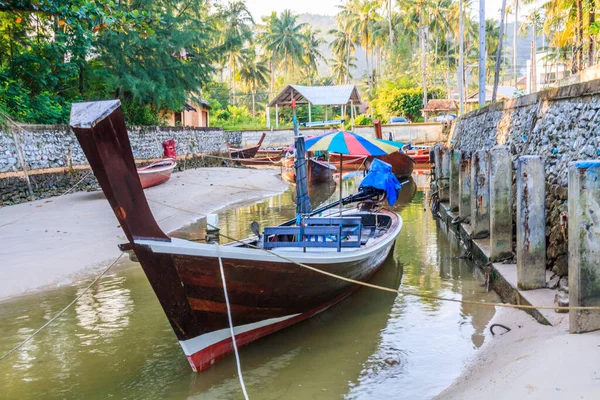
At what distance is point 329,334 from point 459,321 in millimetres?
1817

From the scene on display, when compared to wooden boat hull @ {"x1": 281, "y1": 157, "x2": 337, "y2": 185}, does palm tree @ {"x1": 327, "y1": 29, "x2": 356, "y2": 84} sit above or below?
above

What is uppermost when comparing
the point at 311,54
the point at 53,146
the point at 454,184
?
the point at 311,54

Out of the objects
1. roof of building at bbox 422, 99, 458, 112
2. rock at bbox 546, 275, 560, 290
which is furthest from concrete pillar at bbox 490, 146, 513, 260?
roof of building at bbox 422, 99, 458, 112

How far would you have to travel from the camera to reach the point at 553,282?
6.89 metres

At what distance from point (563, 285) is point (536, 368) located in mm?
2106

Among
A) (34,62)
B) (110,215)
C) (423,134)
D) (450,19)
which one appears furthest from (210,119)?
(110,215)

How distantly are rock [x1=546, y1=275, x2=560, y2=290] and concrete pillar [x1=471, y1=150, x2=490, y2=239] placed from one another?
315cm

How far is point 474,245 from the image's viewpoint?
10.4 m

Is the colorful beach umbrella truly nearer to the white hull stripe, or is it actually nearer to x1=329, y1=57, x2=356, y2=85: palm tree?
the white hull stripe

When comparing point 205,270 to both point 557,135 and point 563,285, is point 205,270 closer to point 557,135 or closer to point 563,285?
point 563,285

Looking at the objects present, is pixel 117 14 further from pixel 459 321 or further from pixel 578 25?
pixel 578 25

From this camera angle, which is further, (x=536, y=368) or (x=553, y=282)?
(x=553, y=282)

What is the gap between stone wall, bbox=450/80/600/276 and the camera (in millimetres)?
7211

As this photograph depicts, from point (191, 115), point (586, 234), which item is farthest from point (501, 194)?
point (191, 115)
